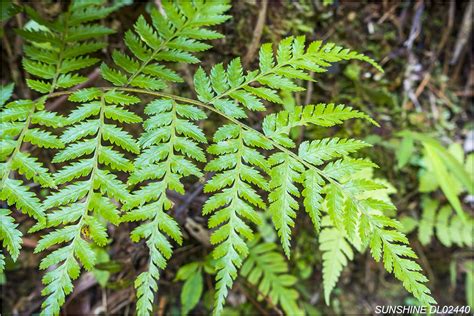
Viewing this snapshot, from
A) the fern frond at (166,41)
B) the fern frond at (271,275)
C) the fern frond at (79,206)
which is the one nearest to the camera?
the fern frond at (79,206)

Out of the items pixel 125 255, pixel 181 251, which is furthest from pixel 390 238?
pixel 125 255

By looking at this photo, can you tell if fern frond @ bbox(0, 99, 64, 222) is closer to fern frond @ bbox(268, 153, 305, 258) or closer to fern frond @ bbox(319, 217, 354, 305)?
fern frond @ bbox(268, 153, 305, 258)

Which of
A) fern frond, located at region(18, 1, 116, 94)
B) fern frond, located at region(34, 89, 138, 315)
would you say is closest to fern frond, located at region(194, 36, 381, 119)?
fern frond, located at region(34, 89, 138, 315)

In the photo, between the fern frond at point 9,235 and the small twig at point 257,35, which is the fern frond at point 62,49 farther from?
the small twig at point 257,35

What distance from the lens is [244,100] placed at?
5.61 feet

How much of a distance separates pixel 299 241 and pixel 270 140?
138 cm

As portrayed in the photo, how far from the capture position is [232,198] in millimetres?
1600

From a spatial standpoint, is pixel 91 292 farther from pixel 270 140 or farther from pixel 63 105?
pixel 270 140

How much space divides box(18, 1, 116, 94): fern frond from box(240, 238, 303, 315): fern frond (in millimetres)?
1593

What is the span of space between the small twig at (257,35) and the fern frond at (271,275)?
50.0 inches

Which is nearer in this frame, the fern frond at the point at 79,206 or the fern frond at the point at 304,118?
the fern frond at the point at 79,206

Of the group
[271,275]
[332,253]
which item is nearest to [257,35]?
[332,253]

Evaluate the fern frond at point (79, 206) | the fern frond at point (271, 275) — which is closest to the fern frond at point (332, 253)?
the fern frond at point (271, 275)

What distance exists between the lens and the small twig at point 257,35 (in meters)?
2.37
